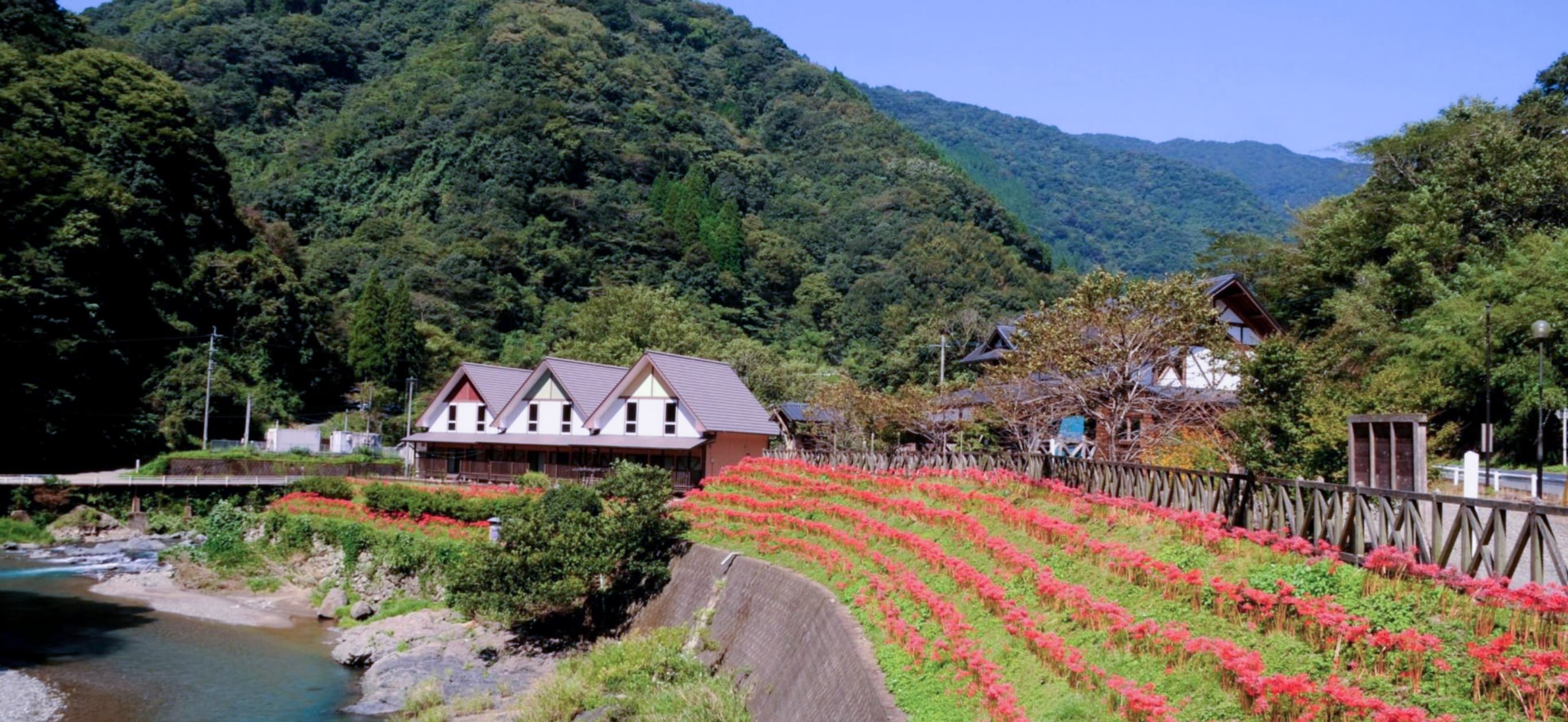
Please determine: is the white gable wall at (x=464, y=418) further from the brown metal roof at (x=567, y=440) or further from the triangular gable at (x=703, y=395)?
the triangular gable at (x=703, y=395)

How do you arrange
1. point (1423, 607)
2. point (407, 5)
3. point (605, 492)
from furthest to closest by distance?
1. point (407, 5)
2. point (605, 492)
3. point (1423, 607)

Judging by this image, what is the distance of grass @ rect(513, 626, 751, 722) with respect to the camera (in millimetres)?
15969

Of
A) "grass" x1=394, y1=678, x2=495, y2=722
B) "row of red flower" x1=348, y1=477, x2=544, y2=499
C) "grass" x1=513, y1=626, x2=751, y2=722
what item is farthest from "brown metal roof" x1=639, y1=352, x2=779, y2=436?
"grass" x1=513, y1=626, x2=751, y2=722

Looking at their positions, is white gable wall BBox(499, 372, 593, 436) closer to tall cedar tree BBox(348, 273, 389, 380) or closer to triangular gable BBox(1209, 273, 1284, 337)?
triangular gable BBox(1209, 273, 1284, 337)

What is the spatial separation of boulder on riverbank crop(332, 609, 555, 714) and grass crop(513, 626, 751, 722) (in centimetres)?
249

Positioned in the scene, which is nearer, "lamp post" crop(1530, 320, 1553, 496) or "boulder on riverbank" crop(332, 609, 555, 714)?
"lamp post" crop(1530, 320, 1553, 496)

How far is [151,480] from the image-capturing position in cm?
4356

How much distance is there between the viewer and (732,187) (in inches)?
4220

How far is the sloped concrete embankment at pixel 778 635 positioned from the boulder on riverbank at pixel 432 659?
3.16m

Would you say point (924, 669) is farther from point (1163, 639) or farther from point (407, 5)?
point (407, 5)

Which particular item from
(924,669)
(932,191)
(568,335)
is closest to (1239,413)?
(924,669)

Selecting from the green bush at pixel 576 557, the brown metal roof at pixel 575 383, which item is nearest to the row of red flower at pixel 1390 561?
the green bush at pixel 576 557

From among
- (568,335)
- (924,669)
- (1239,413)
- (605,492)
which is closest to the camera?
(924,669)

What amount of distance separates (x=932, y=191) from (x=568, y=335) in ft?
145
